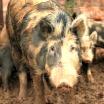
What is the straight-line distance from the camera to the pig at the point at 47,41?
3.81m

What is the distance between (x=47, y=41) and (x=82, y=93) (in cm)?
137

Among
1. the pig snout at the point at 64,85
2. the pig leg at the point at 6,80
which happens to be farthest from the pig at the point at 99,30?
the pig snout at the point at 64,85

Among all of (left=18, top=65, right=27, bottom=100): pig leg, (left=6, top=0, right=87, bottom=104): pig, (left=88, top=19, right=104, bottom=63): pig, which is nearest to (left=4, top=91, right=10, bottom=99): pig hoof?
(left=18, top=65, right=27, bottom=100): pig leg

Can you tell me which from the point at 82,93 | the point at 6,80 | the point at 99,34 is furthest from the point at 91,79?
the point at 6,80

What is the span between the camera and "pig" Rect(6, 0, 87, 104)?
381cm

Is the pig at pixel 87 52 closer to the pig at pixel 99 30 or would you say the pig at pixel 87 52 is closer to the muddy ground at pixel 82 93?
the muddy ground at pixel 82 93

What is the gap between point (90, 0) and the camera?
7508 mm

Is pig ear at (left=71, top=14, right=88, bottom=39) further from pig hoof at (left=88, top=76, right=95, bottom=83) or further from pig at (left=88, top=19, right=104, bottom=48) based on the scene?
pig at (left=88, top=19, right=104, bottom=48)

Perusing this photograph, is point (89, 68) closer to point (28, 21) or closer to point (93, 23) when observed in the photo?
point (93, 23)

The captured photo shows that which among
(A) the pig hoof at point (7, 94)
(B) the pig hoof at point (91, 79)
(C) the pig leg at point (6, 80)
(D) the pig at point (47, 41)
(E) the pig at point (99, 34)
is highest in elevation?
(D) the pig at point (47, 41)

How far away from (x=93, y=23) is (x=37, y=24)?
2.14 m

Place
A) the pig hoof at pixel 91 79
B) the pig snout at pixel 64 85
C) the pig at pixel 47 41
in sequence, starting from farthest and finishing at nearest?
the pig hoof at pixel 91 79 → the pig at pixel 47 41 → the pig snout at pixel 64 85

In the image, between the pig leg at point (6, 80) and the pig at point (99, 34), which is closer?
the pig leg at point (6, 80)

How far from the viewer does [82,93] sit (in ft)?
17.1
